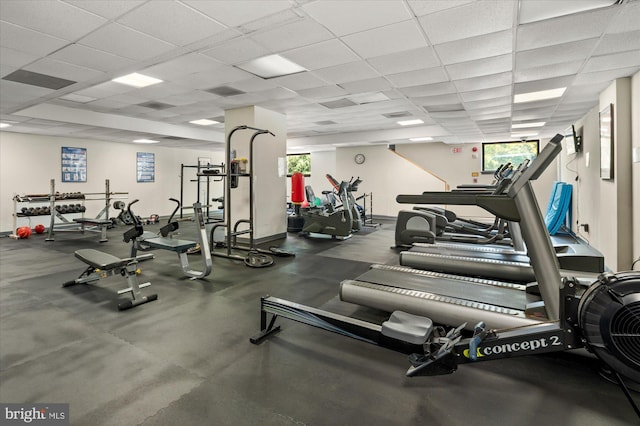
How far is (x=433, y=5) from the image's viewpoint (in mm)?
2615

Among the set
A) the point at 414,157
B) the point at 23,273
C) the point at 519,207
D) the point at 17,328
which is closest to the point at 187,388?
the point at 17,328

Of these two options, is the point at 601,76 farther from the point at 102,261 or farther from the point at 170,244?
the point at 102,261

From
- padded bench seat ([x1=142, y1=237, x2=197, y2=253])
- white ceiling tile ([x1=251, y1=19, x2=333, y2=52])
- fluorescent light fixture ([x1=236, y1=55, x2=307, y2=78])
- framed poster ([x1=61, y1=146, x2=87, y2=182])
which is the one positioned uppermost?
fluorescent light fixture ([x1=236, y1=55, x2=307, y2=78])

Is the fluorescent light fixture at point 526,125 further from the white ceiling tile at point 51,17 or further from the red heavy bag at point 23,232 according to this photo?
the red heavy bag at point 23,232

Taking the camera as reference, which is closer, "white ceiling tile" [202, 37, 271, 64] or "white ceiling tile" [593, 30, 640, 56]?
"white ceiling tile" [593, 30, 640, 56]

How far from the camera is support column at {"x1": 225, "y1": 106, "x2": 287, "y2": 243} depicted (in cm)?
621

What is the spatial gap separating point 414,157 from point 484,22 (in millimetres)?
8412

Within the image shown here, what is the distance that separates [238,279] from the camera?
404cm

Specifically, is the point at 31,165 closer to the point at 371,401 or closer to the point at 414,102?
the point at 414,102

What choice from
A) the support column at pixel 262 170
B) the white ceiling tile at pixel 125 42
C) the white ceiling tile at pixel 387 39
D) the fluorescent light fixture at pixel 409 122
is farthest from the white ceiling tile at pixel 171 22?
the fluorescent light fixture at pixel 409 122

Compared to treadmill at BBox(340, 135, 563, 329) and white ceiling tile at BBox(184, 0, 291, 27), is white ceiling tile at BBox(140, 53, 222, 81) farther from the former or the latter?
treadmill at BBox(340, 135, 563, 329)

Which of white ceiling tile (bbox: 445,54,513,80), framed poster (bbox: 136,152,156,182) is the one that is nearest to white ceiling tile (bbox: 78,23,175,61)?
white ceiling tile (bbox: 445,54,513,80)

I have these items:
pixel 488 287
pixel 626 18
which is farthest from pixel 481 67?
pixel 488 287

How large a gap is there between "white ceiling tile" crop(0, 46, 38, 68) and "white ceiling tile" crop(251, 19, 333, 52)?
2.49 meters
